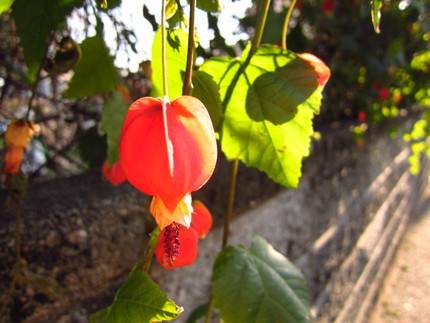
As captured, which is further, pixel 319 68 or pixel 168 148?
pixel 319 68

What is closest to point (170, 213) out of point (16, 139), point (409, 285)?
point (16, 139)

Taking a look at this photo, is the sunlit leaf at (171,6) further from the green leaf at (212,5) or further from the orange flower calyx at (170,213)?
the orange flower calyx at (170,213)

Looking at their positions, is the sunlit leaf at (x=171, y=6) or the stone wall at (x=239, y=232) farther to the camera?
the stone wall at (x=239, y=232)

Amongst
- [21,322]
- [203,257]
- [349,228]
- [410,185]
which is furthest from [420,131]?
[21,322]

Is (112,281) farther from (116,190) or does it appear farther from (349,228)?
(349,228)

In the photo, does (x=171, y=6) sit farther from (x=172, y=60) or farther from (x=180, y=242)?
(x=180, y=242)

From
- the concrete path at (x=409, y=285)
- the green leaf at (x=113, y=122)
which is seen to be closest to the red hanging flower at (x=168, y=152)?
the green leaf at (x=113, y=122)
